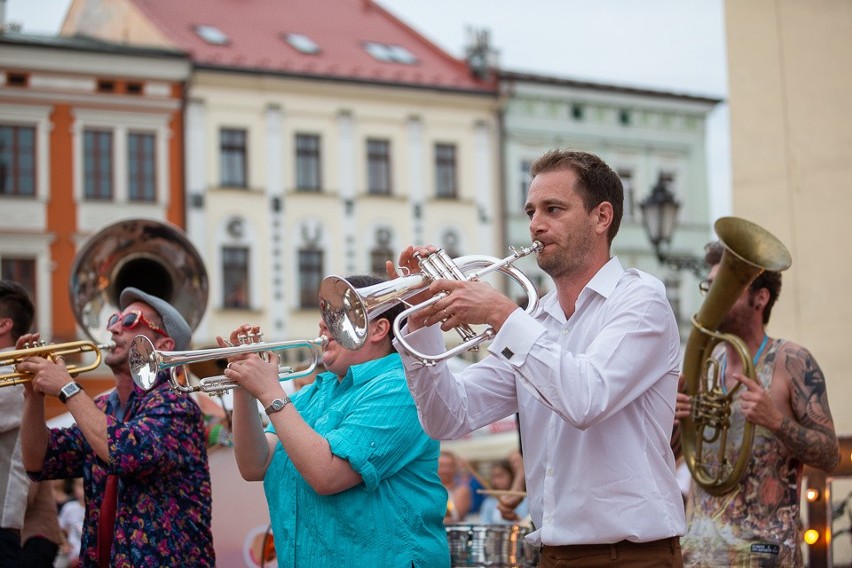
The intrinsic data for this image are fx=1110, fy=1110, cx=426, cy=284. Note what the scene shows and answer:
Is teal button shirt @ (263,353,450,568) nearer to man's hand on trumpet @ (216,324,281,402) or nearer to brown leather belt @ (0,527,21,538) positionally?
man's hand on trumpet @ (216,324,281,402)

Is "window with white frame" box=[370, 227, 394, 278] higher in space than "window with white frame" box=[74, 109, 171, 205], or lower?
lower

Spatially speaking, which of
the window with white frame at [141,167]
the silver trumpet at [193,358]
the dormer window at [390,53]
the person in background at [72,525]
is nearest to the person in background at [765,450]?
the silver trumpet at [193,358]

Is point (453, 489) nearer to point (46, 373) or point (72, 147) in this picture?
point (46, 373)

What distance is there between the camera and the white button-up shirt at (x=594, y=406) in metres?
3.29

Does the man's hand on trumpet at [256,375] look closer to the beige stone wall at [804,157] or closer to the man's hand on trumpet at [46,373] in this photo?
the man's hand on trumpet at [46,373]

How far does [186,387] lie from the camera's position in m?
4.46

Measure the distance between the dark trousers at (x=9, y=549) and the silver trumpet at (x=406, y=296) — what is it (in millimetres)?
2238

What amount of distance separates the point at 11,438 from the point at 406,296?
8.91 ft

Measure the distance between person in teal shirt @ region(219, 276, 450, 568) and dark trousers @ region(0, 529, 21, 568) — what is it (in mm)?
1401

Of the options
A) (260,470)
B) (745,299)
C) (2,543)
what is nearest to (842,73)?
(745,299)

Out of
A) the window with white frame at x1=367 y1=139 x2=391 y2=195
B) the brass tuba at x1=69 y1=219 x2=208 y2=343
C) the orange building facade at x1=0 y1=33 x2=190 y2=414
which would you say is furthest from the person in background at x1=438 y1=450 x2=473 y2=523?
the window with white frame at x1=367 y1=139 x2=391 y2=195

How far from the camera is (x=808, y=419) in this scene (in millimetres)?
5016

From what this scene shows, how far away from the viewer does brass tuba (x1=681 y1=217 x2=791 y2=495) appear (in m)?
5.04

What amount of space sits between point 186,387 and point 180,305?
9.22 feet
